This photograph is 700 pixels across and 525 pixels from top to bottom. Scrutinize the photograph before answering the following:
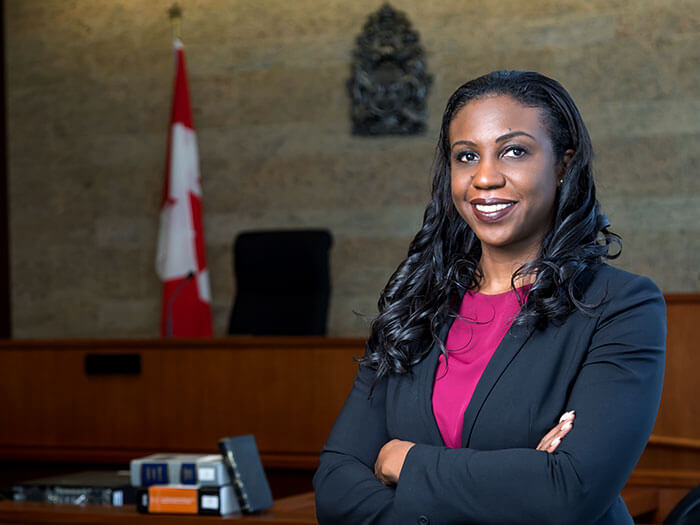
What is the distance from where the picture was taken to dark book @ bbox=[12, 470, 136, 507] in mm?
2850

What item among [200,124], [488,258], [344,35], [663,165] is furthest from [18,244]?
[488,258]

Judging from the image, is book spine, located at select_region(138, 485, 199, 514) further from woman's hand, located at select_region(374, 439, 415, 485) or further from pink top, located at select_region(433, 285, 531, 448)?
pink top, located at select_region(433, 285, 531, 448)

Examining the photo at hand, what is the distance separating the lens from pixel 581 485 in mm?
1387

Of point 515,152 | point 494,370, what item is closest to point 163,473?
point 494,370

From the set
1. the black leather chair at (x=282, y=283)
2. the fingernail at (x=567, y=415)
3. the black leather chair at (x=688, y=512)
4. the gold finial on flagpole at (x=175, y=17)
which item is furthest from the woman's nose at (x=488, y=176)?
the gold finial on flagpole at (x=175, y=17)

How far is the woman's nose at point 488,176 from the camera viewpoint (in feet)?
5.08

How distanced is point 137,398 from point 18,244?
3.31 meters

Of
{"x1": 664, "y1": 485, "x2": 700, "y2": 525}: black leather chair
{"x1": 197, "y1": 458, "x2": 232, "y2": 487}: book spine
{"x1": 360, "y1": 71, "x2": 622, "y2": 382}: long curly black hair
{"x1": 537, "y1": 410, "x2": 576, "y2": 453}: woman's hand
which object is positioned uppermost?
{"x1": 360, "y1": 71, "x2": 622, "y2": 382}: long curly black hair

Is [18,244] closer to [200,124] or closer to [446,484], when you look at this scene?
[200,124]

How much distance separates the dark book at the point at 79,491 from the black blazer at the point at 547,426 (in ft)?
4.78

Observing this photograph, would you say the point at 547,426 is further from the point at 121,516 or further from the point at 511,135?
the point at 121,516

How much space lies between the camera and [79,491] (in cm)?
288

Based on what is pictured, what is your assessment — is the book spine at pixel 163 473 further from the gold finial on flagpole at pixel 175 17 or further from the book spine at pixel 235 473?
the gold finial on flagpole at pixel 175 17

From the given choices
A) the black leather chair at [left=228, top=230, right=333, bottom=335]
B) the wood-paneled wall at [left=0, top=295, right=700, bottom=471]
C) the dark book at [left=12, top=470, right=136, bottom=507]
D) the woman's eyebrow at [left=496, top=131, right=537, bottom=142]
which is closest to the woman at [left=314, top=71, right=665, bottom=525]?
the woman's eyebrow at [left=496, top=131, right=537, bottom=142]
